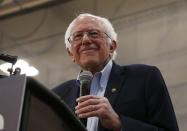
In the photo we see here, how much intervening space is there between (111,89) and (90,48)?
0.91 ft

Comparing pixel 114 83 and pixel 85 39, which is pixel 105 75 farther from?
pixel 85 39

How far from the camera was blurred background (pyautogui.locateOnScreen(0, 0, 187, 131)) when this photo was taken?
454cm

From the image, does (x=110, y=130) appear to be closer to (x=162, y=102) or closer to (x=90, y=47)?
(x=162, y=102)

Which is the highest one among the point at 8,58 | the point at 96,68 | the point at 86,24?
the point at 86,24

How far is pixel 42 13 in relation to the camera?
530 centimetres

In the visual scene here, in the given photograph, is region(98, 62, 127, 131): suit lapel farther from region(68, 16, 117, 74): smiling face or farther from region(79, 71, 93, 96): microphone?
region(79, 71, 93, 96): microphone

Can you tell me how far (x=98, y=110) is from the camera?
3.94 feet

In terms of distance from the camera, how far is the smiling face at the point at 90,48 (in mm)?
1735

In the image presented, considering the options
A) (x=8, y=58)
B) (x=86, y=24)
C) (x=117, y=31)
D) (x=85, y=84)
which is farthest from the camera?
(x=117, y=31)

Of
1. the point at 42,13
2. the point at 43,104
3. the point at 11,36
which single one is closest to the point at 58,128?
the point at 43,104

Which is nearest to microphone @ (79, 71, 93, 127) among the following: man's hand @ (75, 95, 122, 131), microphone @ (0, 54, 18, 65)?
man's hand @ (75, 95, 122, 131)

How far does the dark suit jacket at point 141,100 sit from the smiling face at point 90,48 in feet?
0.38

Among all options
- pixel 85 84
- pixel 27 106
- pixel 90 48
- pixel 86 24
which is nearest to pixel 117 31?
pixel 86 24

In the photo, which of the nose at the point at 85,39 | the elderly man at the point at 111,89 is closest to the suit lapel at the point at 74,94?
the elderly man at the point at 111,89
